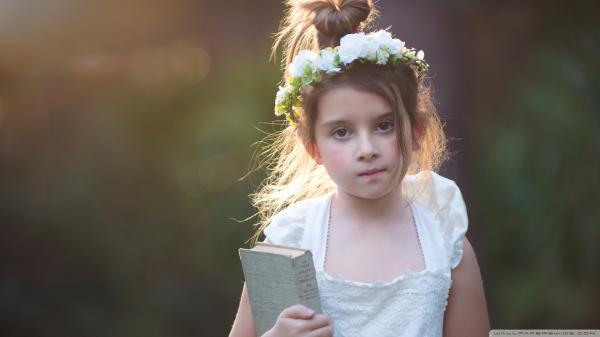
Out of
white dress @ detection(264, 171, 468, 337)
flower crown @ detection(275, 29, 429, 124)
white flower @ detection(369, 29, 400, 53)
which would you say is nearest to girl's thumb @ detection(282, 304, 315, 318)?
white dress @ detection(264, 171, 468, 337)

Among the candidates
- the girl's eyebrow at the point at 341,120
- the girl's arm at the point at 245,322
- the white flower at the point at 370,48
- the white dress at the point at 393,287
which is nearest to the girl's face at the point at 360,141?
the girl's eyebrow at the point at 341,120

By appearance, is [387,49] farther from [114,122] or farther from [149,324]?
[149,324]

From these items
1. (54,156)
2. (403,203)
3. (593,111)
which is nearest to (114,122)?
(54,156)

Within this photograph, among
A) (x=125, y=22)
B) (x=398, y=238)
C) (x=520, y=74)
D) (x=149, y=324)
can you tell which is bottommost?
(x=149, y=324)

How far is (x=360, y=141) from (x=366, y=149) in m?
0.03

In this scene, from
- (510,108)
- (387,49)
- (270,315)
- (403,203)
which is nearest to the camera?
(270,315)

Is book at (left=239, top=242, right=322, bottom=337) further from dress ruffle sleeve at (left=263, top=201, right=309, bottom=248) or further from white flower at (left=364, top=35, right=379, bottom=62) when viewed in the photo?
white flower at (left=364, top=35, right=379, bottom=62)

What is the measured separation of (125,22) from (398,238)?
1742mm

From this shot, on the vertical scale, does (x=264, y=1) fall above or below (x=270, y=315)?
above

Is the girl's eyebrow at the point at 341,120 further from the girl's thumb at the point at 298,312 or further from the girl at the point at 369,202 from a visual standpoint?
the girl's thumb at the point at 298,312

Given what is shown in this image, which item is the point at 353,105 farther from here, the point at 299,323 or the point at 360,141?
the point at 299,323

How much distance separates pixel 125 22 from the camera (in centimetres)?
342

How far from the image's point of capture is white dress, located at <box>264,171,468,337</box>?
2.09m

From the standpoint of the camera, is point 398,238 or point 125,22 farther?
point 125,22
